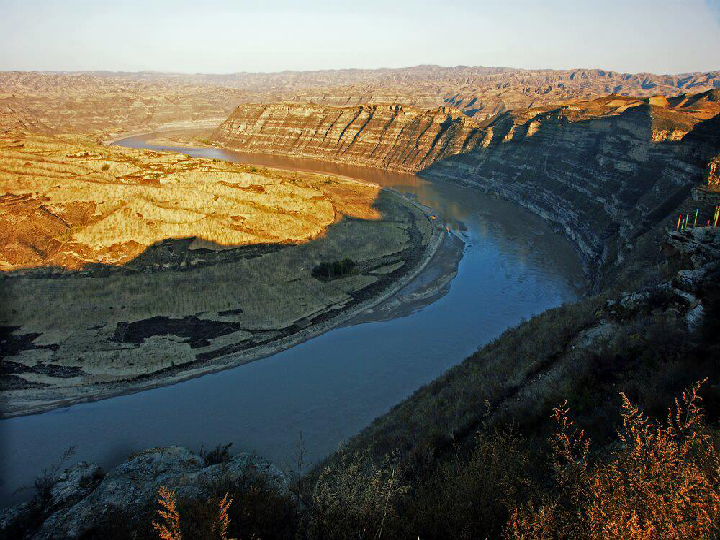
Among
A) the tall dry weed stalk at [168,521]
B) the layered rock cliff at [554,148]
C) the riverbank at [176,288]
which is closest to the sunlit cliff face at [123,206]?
the riverbank at [176,288]

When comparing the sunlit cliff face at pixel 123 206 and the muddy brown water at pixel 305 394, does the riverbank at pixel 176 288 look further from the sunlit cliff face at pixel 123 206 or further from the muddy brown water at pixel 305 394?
the muddy brown water at pixel 305 394

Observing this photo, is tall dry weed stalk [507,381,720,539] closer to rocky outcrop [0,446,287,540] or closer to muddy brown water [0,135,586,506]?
rocky outcrop [0,446,287,540]

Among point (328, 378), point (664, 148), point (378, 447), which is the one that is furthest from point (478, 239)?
point (378, 447)

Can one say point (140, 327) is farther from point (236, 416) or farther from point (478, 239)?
point (478, 239)

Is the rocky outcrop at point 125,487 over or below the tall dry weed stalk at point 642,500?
below

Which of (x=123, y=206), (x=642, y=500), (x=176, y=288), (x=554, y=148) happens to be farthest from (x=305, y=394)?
(x=554, y=148)

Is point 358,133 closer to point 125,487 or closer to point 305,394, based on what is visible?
point 305,394
